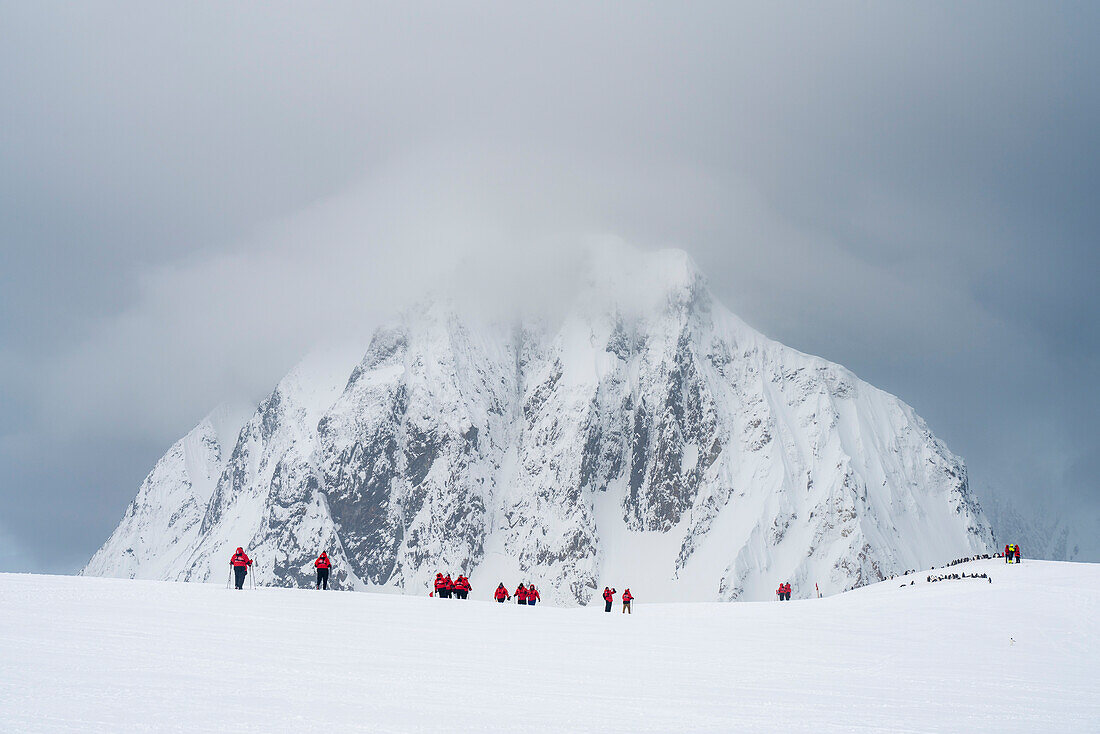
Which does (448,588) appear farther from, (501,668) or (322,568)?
(501,668)

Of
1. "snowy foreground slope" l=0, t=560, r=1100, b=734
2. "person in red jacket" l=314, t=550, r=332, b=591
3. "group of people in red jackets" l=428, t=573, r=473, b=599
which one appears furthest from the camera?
"group of people in red jackets" l=428, t=573, r=473, b=599

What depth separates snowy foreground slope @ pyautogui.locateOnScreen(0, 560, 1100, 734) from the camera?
12.5 m

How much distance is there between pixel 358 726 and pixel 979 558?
73031mm

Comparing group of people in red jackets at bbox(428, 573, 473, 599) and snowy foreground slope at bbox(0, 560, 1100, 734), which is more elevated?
group of people in red jackets at bbox(428, 573, 473, 599)

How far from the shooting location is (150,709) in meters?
12.0

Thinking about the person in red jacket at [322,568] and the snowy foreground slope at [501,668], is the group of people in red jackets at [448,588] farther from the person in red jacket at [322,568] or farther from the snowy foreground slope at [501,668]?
the snowy foreground slope at [501,668]

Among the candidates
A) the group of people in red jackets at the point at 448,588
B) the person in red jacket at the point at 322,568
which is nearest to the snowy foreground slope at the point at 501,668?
the person in red jacket at the point at 322,568

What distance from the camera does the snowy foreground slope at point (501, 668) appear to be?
12.5 m

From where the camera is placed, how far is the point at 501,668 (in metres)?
17.6

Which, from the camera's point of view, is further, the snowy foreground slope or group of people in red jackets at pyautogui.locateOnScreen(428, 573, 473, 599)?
group of people in red jackets at pyautogui.locateOnScreen(428, 573, 473, 599)

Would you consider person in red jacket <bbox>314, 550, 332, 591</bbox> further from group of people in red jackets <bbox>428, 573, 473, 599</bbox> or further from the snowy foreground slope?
the snowy foreground slope

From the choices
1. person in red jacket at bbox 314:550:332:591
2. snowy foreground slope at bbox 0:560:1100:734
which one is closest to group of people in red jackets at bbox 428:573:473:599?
person in red jacket at bbox 314:550:332:591

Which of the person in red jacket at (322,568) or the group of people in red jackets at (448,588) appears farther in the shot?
the group of people in red jackets at (448,588)

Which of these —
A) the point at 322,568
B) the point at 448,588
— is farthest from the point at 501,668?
the point at 448,588
